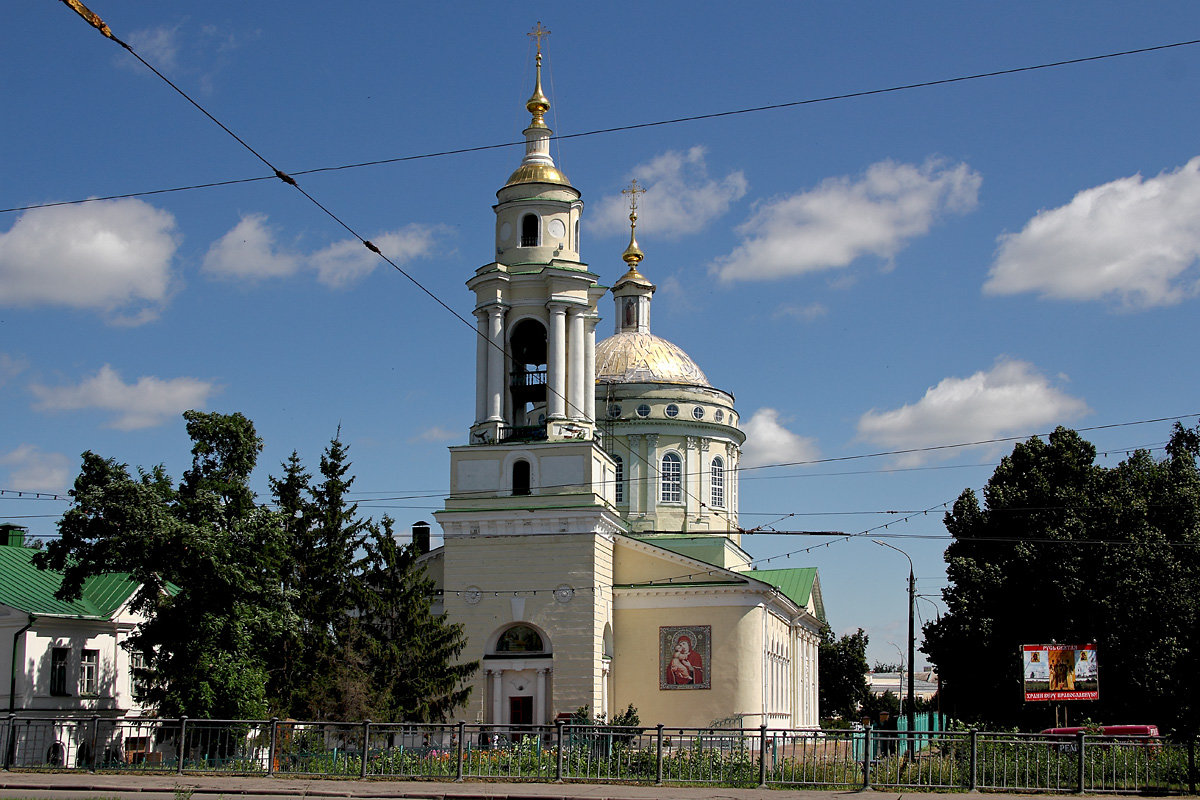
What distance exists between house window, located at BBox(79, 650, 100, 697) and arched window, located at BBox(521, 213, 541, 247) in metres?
18.8

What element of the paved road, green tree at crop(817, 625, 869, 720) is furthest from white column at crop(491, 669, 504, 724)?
green tree at crop(817, 625, 869, 720)

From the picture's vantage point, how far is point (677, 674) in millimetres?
41844

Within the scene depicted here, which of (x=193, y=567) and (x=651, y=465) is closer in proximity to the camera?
(x=193, y=567)

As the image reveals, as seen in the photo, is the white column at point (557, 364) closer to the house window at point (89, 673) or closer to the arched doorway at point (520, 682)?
the arched doorway at point (520, 682)

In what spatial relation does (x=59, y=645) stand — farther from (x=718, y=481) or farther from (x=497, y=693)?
(x=718, y=481)

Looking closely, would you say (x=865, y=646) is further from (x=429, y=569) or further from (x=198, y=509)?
(x=198, y=509)

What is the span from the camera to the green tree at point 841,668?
83.6 meters

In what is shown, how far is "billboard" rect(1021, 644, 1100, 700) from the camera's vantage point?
114ft

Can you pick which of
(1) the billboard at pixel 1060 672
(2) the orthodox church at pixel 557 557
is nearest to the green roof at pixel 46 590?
(2) the orthodox church at pixel 557 557

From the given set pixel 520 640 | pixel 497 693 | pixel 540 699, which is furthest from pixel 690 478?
pixel 497 693

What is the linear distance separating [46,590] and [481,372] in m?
14.7

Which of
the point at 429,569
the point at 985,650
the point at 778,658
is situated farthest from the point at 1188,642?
the point at 429,569

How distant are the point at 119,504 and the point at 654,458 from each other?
2690 cm

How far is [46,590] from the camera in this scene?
3744 cm
